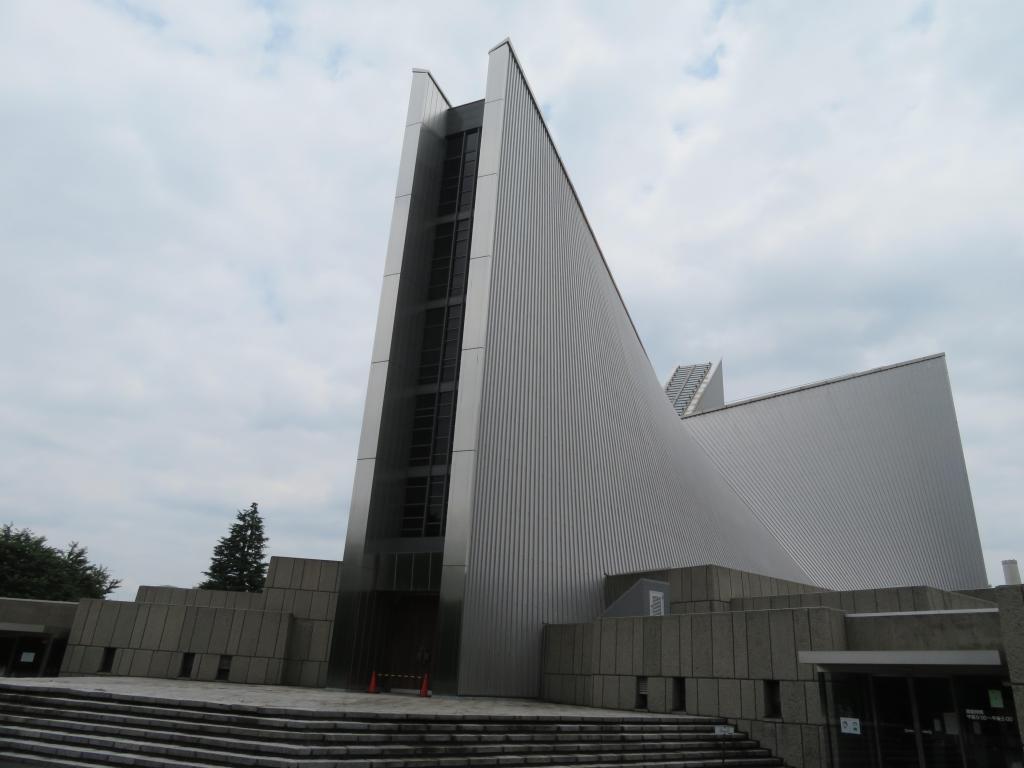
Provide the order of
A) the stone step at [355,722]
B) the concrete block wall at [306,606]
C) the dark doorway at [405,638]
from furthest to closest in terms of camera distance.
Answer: the concrete block wall at [306,606] < the dark doorway at [405,638] < the stone step at [355,722]

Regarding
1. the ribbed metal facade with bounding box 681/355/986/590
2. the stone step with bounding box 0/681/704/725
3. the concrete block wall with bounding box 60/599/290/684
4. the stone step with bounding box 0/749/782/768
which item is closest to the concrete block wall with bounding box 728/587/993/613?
the stone step with bounding box 0/681/704/725

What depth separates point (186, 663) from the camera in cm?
1927

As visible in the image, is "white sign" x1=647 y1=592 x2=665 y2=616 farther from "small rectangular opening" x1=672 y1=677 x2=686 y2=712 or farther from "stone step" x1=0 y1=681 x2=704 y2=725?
"stone step" x1=0 y1=681 x2=704 y2=725

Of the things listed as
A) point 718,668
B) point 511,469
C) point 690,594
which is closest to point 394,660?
point 511,469

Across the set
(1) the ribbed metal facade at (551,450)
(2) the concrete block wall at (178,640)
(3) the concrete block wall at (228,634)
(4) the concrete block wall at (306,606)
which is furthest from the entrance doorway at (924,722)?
(2) the concrete block wall at (178,640)

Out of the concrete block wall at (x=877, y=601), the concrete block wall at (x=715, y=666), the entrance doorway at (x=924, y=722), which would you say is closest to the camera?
the entrance doorway at (x=924, y=722)

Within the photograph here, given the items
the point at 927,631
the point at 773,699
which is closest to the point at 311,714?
the point at 773,699

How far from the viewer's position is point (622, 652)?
50.9 ft

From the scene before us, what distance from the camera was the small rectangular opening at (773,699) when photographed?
12.6 m

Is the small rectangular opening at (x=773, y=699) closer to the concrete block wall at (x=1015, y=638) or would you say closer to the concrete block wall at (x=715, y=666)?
the concrete block wall at (x=715, y=666)

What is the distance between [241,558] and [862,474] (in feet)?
130

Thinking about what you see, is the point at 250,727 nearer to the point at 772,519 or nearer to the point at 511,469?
the point at 511,469

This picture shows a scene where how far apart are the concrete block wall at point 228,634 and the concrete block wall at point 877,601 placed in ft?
36.5

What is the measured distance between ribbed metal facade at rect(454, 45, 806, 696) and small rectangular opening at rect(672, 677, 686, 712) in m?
4.31
